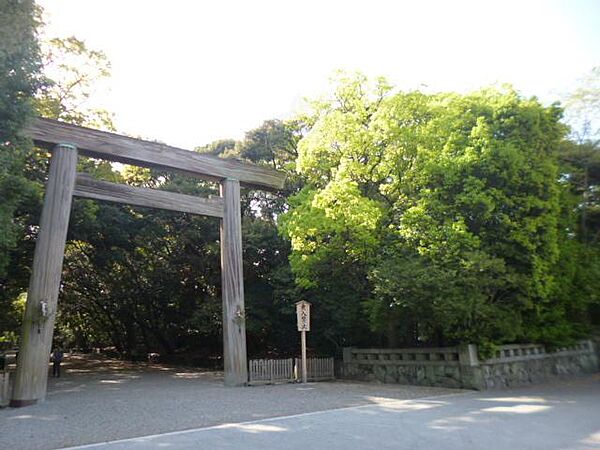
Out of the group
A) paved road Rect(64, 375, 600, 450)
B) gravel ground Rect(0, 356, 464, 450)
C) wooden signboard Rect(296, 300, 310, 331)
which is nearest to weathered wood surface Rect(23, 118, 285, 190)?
wooden signboard Rect(296, 300, 310, 331)

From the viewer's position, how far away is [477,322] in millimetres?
12562

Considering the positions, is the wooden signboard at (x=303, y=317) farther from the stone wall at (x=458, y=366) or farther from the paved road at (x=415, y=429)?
the paved road at (x=415, y=429)

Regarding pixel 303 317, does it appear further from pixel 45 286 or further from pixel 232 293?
pixel 45 286

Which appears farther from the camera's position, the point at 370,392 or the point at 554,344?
the point at 554,344

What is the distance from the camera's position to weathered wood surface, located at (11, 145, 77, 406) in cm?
1002

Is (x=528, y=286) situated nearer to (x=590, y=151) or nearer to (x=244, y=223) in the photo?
(x=590, y=151)

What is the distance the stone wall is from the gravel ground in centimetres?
68

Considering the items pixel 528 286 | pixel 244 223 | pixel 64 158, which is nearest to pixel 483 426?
pixel 528 286

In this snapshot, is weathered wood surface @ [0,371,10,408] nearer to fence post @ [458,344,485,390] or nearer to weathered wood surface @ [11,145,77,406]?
weathered wood surface @ [11,145,77,406]

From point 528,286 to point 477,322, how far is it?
2004mm

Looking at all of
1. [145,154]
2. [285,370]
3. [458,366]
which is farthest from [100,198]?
[458,366]

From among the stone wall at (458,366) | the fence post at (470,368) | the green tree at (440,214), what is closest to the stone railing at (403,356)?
the stone wall at (458,366)

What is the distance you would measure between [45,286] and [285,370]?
754 cm

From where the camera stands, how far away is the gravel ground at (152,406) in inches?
276
